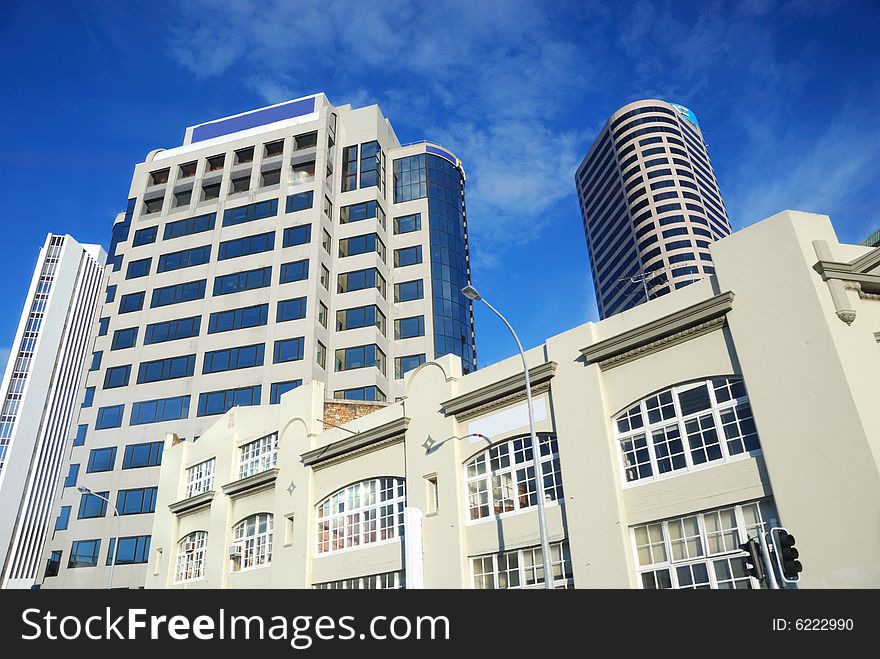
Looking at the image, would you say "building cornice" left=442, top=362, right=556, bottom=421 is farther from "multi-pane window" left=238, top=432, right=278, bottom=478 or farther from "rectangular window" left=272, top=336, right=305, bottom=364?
"rectangular window" left=272, top=336, right=305, bottom=364

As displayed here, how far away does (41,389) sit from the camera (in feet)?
363

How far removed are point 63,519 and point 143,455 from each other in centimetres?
822

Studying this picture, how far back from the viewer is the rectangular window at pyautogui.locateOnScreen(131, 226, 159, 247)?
208ft

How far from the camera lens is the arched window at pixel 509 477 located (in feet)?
70.0

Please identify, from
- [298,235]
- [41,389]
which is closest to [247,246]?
[298,235]

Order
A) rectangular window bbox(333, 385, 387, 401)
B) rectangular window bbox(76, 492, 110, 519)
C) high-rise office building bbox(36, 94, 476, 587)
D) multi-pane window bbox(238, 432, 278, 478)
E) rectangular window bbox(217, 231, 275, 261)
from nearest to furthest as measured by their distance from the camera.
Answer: multi-pane window bbox(238, 432, 278, 478) < rectangular window bbox(76, 492, 110, 519) < high-rise office building bbox(36, 94, 476, 587) < rectangular window bbox(333, 385, 387, 401) < rectangular window bbox(217, 231, 275, 261)

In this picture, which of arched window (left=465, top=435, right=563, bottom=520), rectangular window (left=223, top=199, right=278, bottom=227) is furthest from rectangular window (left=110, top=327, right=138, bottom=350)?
arched window (left=465, top=435, right=563, bottom=520)

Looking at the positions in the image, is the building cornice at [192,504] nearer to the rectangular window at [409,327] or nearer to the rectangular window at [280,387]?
the rectangular window at [280,387]

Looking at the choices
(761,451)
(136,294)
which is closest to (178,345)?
(136,294)

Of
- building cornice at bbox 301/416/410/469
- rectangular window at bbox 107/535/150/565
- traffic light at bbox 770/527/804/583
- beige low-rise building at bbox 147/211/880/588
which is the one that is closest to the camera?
traffic light at bbox 770/527/804/583

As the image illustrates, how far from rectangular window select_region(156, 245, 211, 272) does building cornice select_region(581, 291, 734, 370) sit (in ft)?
157

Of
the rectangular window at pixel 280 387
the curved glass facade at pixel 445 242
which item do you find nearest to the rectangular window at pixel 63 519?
the rectangular window at pixel 280 387

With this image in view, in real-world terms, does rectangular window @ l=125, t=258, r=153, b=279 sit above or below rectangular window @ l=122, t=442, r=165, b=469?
above

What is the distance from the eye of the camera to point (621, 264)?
379 ft
